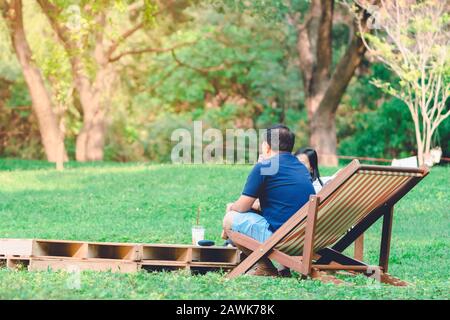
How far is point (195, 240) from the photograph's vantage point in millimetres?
9461

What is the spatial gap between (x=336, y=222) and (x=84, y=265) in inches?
85.4

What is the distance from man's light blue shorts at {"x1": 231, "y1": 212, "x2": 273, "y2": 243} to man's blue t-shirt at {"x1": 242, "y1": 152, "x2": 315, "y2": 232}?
7cm

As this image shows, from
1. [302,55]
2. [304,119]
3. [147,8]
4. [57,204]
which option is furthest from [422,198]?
[304,119]

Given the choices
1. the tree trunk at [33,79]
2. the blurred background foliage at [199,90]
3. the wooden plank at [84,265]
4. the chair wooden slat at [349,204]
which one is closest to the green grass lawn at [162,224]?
the chair wooden slat at [349,204]

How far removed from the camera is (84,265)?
8.35m

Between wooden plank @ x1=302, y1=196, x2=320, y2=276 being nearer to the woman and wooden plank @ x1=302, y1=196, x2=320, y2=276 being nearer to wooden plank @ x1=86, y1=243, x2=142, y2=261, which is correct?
wooden plank @ x1=86, y1=243, x2=142, y2=261

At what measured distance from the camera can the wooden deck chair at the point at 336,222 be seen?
746 cm

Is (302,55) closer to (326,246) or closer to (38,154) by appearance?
(38,154)

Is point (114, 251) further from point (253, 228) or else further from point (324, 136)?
point (324, 136)

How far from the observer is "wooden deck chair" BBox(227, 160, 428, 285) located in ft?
24.5

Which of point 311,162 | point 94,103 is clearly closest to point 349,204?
point 311,162

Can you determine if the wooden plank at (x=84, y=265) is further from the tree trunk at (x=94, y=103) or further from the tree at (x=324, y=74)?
the tree trunk at (x=94, y=103)
